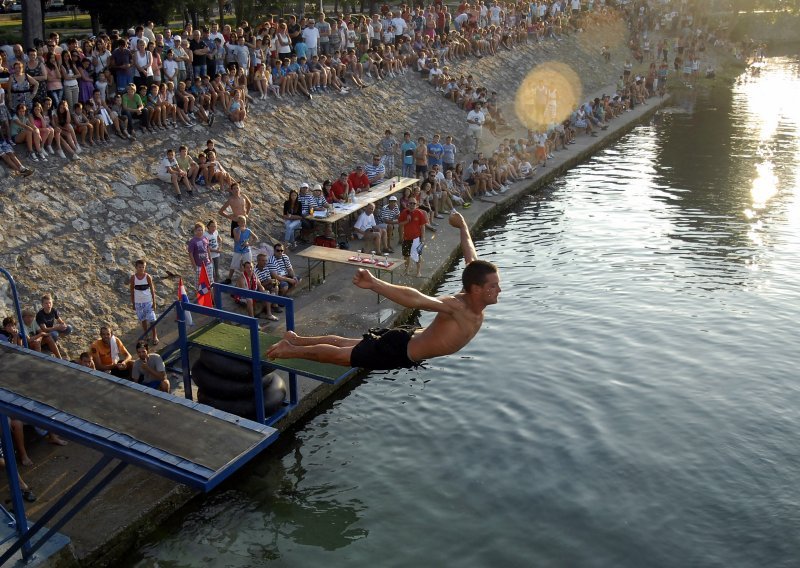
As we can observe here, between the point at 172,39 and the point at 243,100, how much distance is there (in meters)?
2.33

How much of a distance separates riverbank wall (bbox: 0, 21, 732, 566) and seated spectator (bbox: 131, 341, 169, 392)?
4.73 feet

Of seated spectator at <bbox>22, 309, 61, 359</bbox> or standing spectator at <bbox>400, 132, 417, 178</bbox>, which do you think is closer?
seated spectator at <bbox>22, 309, 61, 359</bbox>

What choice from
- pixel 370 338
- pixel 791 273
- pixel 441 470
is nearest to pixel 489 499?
pixel 441 470

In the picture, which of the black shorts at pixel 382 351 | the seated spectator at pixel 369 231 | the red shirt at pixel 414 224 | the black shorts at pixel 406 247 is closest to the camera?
the black shorts at pixel 382 351

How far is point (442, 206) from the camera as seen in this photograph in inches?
947

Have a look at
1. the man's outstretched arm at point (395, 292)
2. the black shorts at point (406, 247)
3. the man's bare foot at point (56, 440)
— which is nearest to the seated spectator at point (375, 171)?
the black shorts at point (406, 247)

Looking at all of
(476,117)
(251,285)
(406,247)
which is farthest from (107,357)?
(476,117)

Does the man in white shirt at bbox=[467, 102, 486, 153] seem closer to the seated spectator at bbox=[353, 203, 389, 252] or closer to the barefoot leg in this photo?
A: the seated spectator at bbox=[353, 203, 389, 252]

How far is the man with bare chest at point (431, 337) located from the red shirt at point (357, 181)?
1339 cm

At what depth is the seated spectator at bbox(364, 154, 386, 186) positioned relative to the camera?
77.6ft

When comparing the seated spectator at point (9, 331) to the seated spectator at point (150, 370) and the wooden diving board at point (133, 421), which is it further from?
the wooden diving board at point (133, 421)

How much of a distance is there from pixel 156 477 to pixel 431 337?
4.82 m

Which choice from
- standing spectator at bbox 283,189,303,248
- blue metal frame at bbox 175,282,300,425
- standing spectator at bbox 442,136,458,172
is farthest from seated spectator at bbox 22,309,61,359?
standing spectator at bbox 442,136,458,172

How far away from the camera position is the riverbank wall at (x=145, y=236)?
1080 centimetres
